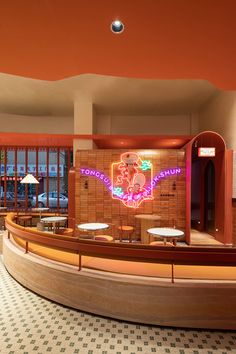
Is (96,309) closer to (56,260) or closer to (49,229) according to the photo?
(56,260)

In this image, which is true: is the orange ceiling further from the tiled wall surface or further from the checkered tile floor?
the tiled wall surface

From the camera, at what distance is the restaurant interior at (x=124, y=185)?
3320 millimetres

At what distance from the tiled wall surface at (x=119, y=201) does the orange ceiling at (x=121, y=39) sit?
587 cm

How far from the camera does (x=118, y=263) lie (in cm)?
425

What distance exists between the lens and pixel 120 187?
8.73m

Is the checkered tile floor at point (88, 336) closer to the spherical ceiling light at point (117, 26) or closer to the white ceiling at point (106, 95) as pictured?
the spherical ceiling light at point (117, 26)

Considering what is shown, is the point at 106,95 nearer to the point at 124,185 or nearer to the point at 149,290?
the point at 124,185

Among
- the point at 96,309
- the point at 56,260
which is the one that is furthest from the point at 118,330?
the point at 56,260

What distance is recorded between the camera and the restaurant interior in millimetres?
3320

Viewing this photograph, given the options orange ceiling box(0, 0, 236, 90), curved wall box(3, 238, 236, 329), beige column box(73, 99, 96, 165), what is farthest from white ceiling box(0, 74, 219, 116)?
curved wall box(3, 238, 236, 329)

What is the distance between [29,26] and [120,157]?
6.85 metres

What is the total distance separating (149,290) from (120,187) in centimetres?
546

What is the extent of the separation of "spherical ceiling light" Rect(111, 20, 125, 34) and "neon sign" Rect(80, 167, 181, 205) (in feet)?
22.5

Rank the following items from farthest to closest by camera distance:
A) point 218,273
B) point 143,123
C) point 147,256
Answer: point 143,123
point 218,273
point 147,256
